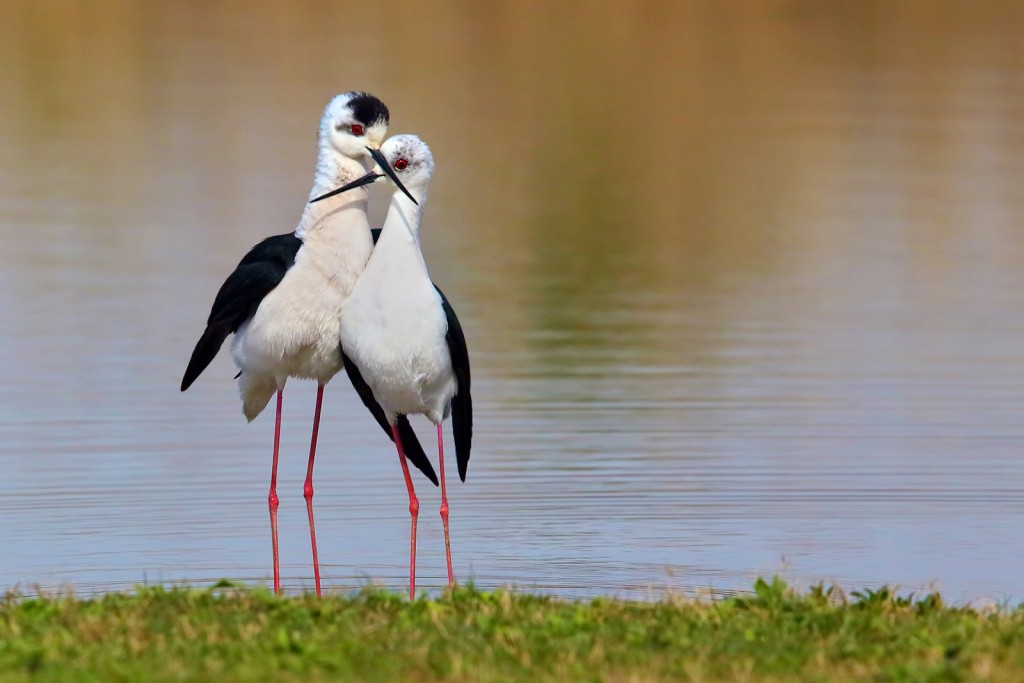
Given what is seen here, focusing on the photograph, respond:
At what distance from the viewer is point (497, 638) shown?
265 inches

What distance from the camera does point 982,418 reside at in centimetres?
1314

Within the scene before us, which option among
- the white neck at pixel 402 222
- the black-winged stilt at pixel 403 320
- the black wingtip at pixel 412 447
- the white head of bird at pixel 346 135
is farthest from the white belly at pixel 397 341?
the black wingtip at pixel 412 447

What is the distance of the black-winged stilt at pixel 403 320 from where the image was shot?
8711 millimetres

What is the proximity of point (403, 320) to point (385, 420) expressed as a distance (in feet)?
2.79

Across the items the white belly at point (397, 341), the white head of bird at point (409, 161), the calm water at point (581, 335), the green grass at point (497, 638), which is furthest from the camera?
the calm water at point (581, 335)

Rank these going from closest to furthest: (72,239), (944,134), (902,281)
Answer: (902,281), (72,239), (944,134)

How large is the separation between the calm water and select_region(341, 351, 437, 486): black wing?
50 cm

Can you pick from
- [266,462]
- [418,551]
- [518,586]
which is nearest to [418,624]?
[518,586]

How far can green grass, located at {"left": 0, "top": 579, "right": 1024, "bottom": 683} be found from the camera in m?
6.24

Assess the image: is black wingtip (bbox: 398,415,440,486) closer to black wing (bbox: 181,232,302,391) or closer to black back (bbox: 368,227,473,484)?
black back (bbox: 368,227,473,484)

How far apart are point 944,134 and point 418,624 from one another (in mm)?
24476

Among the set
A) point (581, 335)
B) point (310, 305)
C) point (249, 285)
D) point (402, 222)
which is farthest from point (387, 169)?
point (581, 335)

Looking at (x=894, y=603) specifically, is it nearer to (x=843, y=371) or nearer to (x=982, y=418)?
(x=982, y=418)

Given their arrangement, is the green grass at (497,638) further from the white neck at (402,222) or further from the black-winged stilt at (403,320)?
the white neck at (402,222)
